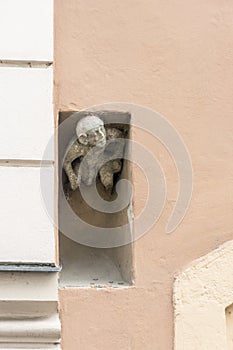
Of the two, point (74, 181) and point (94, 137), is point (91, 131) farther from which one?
point (74, 181)

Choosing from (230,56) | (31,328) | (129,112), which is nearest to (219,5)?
(230,56)

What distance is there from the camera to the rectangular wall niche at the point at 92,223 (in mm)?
3629

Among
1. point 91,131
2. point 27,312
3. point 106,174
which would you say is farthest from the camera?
point 106,174

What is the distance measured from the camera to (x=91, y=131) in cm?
360

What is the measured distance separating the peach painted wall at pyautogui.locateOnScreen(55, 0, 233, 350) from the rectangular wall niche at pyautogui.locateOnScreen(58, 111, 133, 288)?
0.08 m

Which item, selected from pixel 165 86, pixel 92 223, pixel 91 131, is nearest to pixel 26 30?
pixel 91 131

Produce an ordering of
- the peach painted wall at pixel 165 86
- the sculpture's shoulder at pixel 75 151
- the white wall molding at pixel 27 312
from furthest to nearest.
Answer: the sculpture's shoulder at pixel 75 151
the peach painted wall at pixel 165 86
the white wall molding at pixel 27 312

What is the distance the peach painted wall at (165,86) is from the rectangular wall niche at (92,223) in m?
0.08

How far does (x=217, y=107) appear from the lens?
370cm

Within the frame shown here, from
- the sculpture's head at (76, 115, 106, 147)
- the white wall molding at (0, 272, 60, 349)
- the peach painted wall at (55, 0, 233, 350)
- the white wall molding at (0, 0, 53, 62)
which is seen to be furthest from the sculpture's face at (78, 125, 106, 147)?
the white wall molding at (0, 272, 60, 349)

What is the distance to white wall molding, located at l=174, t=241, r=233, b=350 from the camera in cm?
345

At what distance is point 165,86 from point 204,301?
82 centimetres

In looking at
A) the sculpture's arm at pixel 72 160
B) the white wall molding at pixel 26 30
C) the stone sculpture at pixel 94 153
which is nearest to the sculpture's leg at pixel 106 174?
the stone sculpture at pixel 94 153

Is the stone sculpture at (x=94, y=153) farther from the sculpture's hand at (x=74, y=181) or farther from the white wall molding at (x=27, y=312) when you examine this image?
the white wall molding at (x=27, y=312)
